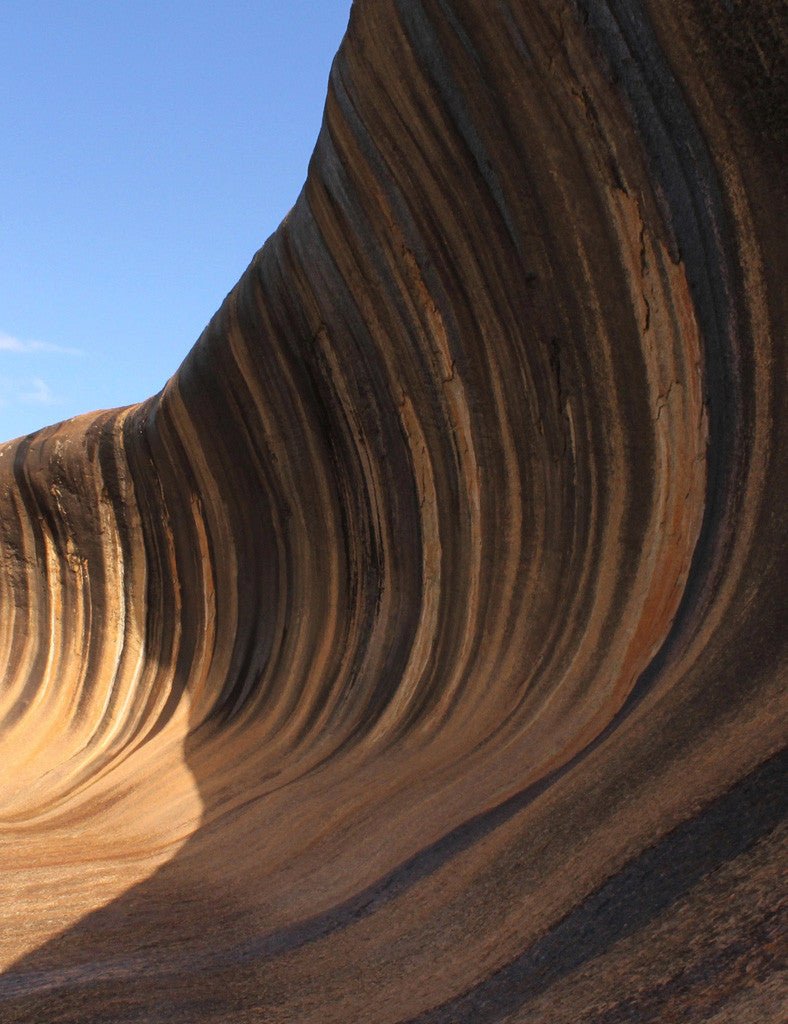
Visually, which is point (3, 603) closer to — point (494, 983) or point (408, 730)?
point (408, 730)

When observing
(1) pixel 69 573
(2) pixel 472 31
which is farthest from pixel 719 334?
(1) pixel 69 573

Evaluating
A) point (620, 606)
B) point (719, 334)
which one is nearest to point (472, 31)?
point (719, 334)

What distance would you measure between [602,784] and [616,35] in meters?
1.09

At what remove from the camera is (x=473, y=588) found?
2217mm

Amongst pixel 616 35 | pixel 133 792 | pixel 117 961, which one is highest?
pixel 616 35

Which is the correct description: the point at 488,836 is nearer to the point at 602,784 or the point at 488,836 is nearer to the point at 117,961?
the point at 602,784

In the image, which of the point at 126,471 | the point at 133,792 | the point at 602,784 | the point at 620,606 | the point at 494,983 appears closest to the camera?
the point at 494,983

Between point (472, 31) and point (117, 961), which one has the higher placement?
point (472, 31)

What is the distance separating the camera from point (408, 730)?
2107 mm

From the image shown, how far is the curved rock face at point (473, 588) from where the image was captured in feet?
3.59

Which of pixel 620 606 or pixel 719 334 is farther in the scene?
pixel 620 606

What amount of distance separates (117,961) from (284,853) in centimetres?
44

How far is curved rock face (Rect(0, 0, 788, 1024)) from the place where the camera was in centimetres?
109

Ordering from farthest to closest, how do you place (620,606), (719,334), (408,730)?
(408,730) < (620,606) < (719,334)
